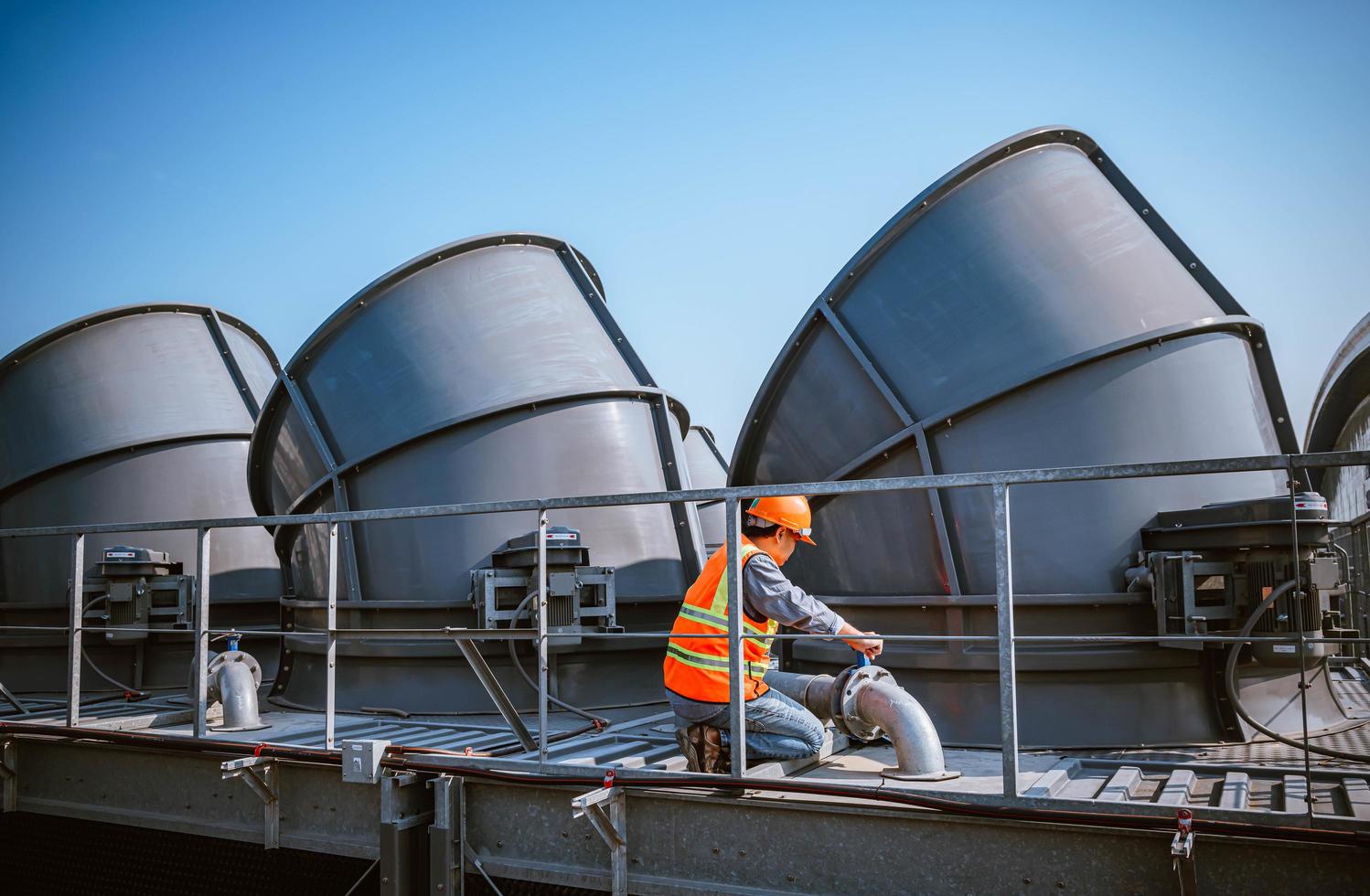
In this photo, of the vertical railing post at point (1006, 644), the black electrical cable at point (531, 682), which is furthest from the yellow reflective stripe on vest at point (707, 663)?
the black electrical cable at point (531, 682)

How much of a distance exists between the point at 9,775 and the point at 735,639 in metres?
5.01

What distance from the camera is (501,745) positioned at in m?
5.86

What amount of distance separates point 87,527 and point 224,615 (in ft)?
13.8

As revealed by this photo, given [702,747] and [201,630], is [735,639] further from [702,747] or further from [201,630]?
[201,630]

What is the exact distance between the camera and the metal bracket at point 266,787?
17.4 feet

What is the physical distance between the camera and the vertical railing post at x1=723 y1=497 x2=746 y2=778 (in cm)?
411

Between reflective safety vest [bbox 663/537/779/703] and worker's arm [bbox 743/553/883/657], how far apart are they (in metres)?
0.09

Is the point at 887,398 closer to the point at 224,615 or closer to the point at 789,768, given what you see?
the point at 789,768

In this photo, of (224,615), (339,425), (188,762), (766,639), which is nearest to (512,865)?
(766,639)

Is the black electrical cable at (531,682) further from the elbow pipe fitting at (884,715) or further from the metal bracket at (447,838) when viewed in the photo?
the elbow pipe fitting at (884,715)

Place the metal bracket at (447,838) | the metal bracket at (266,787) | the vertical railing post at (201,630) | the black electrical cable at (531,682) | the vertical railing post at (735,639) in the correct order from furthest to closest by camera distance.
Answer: the black electrical cable at (531,682) < the vertical railing post at (201,630) < the metal bracket at (266,787) < the metal bracket at (447,838) < the vertical railing post at (735,639)

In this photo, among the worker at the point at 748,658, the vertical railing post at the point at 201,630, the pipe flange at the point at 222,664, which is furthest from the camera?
the pipe flange at the point at 222,664

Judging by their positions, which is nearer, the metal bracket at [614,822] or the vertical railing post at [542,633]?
the metal bracket at [614,822]

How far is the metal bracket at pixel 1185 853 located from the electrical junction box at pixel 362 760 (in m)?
3.40
